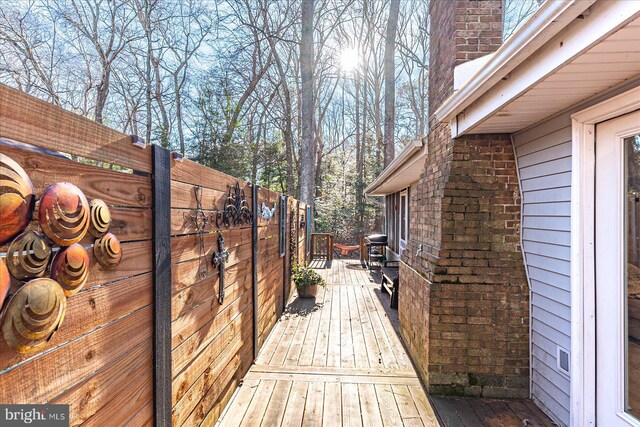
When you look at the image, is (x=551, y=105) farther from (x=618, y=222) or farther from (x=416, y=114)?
(x=416, y=114)

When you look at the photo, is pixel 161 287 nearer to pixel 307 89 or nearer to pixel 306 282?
pixel 306 282

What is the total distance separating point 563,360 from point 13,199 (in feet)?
9.86

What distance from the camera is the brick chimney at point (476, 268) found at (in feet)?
8.30

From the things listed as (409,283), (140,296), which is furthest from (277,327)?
(140,296)

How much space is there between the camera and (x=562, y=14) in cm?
130

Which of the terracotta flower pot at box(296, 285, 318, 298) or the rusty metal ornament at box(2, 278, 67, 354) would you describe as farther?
A: the terracotta flower pot at box(296, 285, 318, 298)

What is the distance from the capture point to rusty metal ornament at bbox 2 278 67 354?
0.73 metres

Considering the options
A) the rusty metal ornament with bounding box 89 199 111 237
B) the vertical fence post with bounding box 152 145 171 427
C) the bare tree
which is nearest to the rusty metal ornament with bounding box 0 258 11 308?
the rusty metal ornament with bounding box 89 199 111 237

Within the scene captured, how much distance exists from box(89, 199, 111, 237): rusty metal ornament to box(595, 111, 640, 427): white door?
254 centimetres

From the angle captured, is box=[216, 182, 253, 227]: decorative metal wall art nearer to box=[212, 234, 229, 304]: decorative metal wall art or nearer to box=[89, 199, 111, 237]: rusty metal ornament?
box=[212, 234, 229, 304]: decorative metal wall art

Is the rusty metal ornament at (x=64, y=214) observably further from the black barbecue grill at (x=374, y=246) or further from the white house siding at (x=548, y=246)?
the black barbecue grill at (x=374, y=246)

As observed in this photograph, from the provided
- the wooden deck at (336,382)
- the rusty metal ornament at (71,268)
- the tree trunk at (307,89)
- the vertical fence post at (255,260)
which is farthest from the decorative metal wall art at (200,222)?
the tree trunk at (307,89)

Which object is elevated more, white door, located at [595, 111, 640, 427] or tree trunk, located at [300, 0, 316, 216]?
tree trunk, located at [300, 0, 316, 216]

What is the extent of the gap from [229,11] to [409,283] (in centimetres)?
1103
